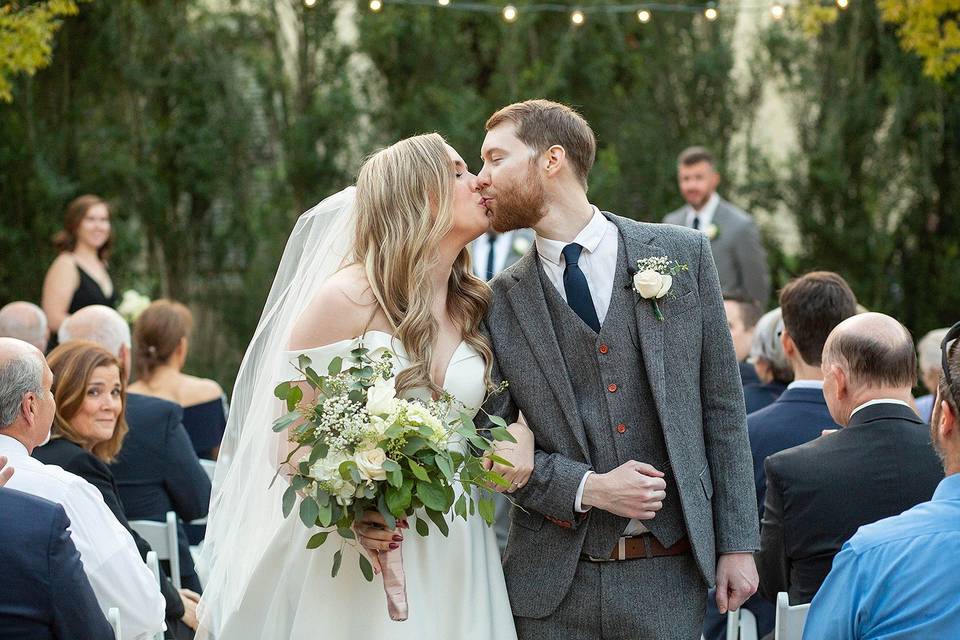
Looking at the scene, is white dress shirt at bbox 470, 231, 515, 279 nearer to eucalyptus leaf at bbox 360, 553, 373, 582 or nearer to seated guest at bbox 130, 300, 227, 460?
seated guest at bbox 130, 300, 227, 460

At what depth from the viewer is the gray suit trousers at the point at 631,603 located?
3506 mm

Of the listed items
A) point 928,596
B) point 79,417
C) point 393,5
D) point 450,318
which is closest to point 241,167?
point 393,5

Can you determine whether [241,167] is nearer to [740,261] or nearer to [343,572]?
[740,261]

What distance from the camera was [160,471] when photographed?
5.39m

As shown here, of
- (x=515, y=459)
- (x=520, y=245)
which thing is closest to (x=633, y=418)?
(x=515, y=459)

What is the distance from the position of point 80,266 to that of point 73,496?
537cm

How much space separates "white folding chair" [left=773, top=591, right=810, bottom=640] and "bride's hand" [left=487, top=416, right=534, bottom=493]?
86cm

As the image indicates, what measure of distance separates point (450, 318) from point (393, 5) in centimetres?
716

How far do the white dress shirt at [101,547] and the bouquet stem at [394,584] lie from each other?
3.04ft

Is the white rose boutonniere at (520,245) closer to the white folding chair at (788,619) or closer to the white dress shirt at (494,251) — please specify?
the white dress shirt at (494,251)

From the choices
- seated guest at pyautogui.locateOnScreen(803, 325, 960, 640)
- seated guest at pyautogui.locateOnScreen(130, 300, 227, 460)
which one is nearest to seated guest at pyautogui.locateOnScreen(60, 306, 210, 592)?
seated guest at pyautogui.locateOnScreen(130, 300, 227, 460)

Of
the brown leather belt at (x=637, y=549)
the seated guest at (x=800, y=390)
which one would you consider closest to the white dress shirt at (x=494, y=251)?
the seated guest at (x=800, y=390)

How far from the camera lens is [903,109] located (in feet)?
33.9

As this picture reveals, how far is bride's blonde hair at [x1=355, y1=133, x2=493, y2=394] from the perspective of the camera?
3.76m
